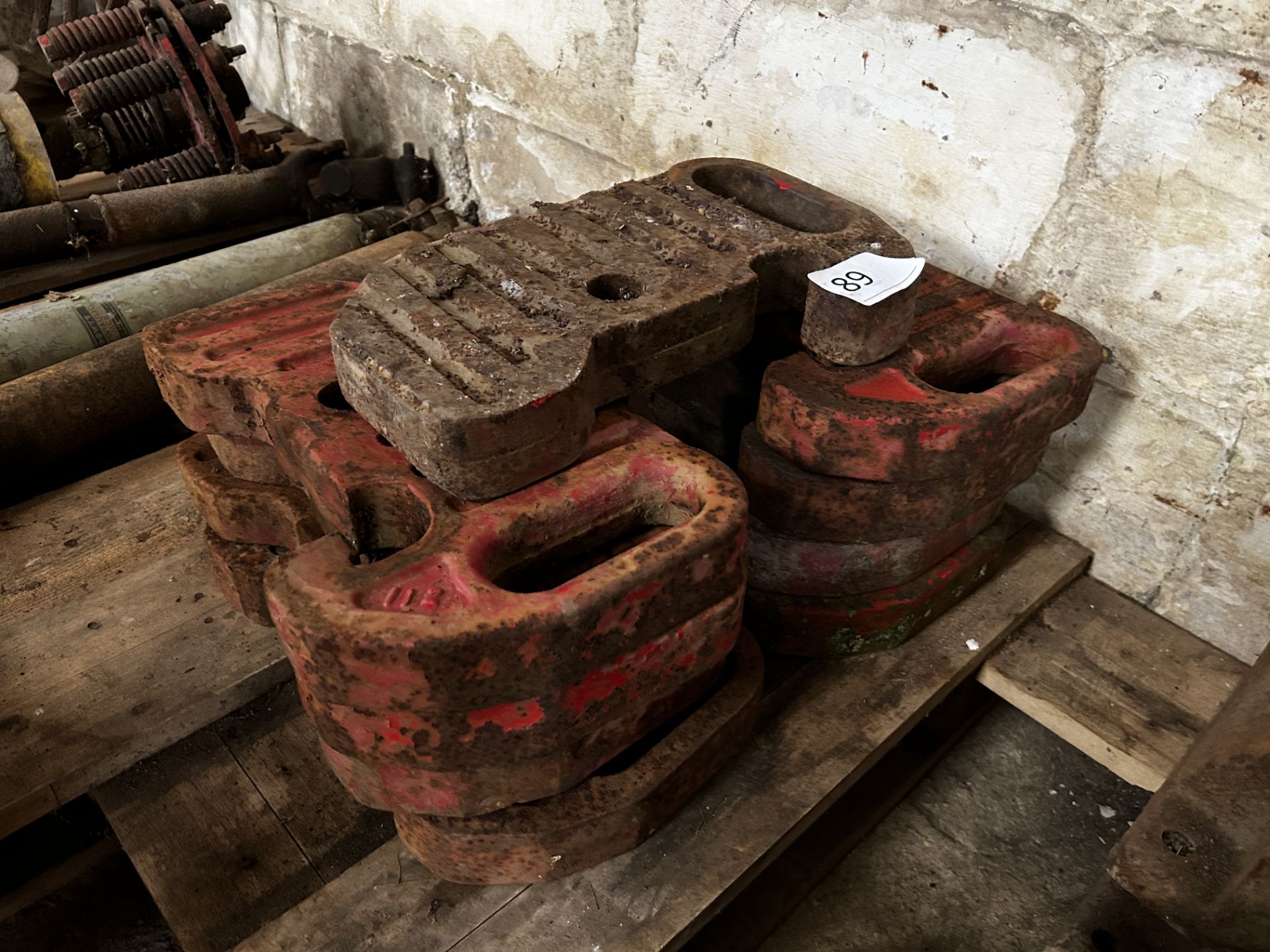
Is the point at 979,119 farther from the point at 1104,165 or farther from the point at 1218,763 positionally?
the point at 1218,763

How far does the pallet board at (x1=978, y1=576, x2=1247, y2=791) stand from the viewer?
146cm

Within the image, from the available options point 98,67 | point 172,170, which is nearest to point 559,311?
point 172,170

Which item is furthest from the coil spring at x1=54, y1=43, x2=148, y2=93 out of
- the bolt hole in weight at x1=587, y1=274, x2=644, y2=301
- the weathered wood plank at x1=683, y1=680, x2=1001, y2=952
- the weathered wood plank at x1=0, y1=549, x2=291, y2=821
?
the weathered wood plank at x1=683, y1=680, x2=1001, y2=952

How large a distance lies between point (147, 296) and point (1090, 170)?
2.00 m

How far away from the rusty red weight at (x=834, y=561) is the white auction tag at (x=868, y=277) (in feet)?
1.17

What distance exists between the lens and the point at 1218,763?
0.93 meters

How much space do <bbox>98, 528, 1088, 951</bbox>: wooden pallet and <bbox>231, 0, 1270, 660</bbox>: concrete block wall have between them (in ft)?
0.95

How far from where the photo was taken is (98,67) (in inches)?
110

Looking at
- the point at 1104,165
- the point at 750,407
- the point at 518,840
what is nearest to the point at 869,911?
the point at 518,840

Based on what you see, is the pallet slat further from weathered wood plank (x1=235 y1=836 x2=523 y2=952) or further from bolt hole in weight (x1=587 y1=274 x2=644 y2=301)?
bolt hole in weight (x1=587 y1=274 x2=644 y2=301)

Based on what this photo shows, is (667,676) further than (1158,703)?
No

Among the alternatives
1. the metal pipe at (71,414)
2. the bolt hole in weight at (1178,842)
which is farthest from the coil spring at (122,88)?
the bolt hole in weight at (1178,842)

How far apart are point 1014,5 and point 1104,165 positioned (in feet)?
0.92

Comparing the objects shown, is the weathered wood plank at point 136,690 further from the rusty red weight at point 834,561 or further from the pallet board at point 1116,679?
the pallet board at point 1116,679
